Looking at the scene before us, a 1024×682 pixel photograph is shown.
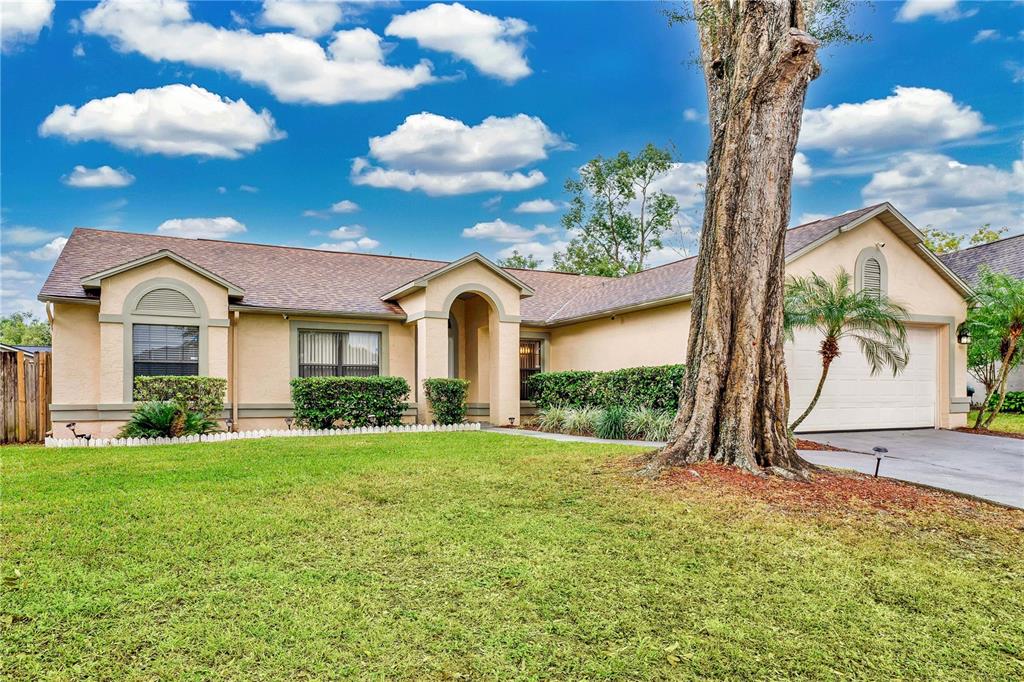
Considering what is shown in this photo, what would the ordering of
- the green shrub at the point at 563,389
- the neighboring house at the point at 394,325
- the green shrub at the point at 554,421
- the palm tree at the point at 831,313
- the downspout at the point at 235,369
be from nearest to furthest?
the palm tree at the point at 831,313
the neighboring house at the point at 394,325
the downspout at the point at 235,369
the green shrub at the point at 554,421
the green shrub at the point at 563,389

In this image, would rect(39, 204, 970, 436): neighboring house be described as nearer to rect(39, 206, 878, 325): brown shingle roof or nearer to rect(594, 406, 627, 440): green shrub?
rect(39, 206, 878, 325): brown shingle roof

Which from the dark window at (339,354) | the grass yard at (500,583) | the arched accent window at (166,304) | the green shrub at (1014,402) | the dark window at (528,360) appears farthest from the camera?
the green shrub at (1014,402)

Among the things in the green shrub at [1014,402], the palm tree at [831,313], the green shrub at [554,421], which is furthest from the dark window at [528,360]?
the green shrub at [1014,402]

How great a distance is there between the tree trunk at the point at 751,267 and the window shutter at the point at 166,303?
11650mm

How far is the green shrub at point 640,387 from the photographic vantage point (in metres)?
12.5

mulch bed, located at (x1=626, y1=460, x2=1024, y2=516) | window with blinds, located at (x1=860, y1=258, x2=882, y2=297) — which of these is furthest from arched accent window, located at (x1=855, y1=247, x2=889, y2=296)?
mulch bed, located at (x1=626, y1=460, x2=1024, y2=516)

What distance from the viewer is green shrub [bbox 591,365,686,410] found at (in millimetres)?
12484

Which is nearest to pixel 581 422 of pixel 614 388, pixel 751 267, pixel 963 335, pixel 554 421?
pixel 554 421

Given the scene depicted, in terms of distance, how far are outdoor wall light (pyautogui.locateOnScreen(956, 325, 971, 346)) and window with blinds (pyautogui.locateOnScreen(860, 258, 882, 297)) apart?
292cm

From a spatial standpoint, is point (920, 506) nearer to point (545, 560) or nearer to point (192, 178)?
point (545, 560)

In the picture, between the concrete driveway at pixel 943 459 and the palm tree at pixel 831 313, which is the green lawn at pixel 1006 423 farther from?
the palm tree at pixel 831 313

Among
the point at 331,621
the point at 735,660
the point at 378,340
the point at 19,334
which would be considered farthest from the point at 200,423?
the point at 19,334

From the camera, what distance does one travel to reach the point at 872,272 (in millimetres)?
14133

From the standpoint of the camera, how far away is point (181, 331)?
13531 millimetres
